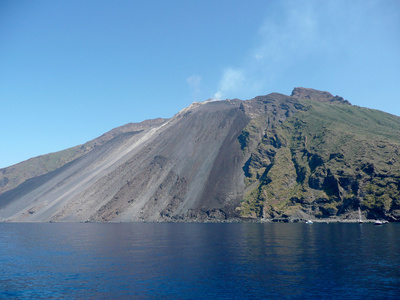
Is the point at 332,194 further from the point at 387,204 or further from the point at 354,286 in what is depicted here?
the point at 354,286

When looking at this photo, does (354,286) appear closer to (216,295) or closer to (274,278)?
(274,278)

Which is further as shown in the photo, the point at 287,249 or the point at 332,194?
the point at 332,194

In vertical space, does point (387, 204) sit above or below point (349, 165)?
below

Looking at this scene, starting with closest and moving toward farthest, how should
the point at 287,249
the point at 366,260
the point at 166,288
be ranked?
the point at 166,288, the point at 366,260, the point at 287,249

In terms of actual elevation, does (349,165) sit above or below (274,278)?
above

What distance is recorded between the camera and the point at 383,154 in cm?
18650

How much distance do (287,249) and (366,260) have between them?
676 inches

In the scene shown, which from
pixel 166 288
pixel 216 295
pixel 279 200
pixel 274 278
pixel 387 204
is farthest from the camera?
pixel 279 200

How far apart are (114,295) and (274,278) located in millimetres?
20807

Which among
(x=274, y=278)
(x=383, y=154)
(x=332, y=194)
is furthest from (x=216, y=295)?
(x=383, y=154)

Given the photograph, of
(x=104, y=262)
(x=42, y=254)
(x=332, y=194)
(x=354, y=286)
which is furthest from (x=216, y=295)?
(x=332, y=194)

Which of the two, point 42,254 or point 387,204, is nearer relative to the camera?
point 42,254

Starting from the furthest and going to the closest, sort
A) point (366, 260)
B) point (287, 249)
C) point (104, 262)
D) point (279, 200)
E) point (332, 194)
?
point (279, 200) < point (332, 194) < point (287, 249) < point (104, 262) < point (366, 260)

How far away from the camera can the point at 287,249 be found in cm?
6600
